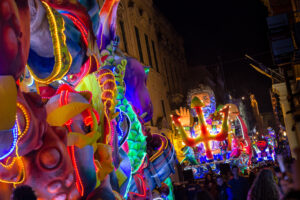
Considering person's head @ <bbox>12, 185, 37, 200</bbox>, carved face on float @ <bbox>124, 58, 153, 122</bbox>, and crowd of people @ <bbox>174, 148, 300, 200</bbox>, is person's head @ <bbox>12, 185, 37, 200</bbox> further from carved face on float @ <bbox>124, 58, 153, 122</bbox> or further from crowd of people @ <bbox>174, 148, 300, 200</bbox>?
carved face on float @ <bbox>124, 58, 153, 122</bbox>

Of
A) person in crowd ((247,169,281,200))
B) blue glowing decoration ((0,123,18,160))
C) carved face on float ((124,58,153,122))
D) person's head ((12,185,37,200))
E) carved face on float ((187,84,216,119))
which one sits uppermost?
carved face on float ((187,84,216,119))

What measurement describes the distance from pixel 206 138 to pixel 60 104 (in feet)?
47.9

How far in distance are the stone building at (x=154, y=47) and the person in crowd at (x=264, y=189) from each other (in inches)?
803

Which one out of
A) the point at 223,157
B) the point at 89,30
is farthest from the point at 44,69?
the point at 223,157

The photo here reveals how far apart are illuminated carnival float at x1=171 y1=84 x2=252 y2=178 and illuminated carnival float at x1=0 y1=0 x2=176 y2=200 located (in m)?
10.4

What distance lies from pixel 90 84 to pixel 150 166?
12.6ft

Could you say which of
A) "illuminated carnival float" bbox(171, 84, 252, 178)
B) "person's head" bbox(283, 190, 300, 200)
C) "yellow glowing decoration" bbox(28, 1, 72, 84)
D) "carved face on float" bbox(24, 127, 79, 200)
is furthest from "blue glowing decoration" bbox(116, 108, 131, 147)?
"illuminated carnival float" bbox(171, 84, 252, 178)

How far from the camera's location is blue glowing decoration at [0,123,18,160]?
4582 mm

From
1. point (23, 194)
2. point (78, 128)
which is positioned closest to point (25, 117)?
point (23, 194)

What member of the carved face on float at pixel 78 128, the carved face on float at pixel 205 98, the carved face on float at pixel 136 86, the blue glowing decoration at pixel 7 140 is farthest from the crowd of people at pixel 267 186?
the carved face on float at pixel 205 98

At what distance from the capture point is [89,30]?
6.41 m

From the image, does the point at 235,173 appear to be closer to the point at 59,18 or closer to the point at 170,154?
the point at 170,154

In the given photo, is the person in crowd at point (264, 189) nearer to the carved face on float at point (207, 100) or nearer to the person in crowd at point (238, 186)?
the person in crowd at point (238, 186)

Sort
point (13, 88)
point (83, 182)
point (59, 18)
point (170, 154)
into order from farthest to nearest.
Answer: point (170, 154) < point (83, 182) < point (59, 18) < point (13, 88)
